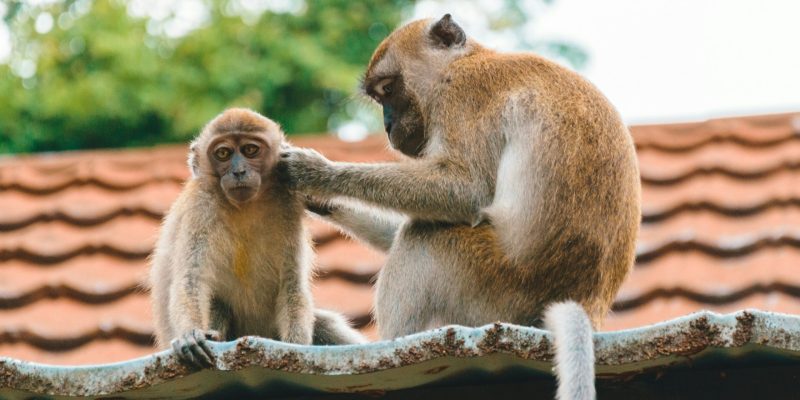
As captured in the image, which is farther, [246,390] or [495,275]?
[495,275]

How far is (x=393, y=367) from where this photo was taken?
337 cm

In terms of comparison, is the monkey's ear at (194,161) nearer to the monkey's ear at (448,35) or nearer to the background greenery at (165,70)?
the monkey's ear at (448,35)

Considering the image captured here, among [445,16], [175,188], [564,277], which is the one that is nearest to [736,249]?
[445,16]

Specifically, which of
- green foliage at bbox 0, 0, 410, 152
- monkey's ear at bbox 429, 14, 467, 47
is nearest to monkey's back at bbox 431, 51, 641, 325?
monkey's ear at bbox 429, 14, 467, 47

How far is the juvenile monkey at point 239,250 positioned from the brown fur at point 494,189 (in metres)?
0.20

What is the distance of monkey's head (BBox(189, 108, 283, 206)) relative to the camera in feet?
15.5

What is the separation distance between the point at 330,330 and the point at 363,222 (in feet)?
2.40

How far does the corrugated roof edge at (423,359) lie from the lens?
10.8ft

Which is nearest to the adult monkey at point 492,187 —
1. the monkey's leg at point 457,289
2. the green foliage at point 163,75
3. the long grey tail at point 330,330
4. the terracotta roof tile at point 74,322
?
the monkey's leg at point 457,289

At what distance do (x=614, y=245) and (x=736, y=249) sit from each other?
8.69 feet

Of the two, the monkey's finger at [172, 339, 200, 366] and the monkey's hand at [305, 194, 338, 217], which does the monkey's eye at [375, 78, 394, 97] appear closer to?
the monkey's hand at [305, 194, 338, 217]

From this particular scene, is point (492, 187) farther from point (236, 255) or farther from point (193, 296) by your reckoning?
point (193, 296)

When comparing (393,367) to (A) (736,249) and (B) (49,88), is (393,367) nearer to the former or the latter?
(A) (736,249)

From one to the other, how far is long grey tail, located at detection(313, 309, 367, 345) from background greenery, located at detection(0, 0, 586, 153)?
34.9ft
